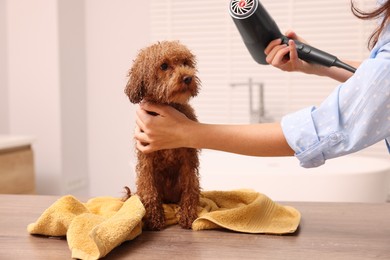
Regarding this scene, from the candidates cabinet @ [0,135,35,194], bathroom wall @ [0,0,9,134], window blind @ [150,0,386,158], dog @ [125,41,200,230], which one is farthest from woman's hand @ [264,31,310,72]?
bathroom wall @ [0,0,9,134]

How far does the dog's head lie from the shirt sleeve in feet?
0.61

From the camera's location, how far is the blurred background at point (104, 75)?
251 centimetres

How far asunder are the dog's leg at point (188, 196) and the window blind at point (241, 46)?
156 centimetres

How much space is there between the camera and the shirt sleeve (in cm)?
→ 68

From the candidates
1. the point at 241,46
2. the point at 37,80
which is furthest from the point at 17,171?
Answer: the point at 241,46

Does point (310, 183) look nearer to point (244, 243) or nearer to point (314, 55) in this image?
point (314, 55)

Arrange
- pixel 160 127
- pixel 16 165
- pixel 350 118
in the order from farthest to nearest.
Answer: pixel 16 165 < pixel 160 127 < pixel 350 118

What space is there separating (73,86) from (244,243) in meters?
2.20

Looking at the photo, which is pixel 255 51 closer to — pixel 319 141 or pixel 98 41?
pixel 319 141

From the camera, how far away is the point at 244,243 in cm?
79

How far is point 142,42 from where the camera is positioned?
2.74 m

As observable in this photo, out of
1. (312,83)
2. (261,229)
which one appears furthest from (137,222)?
(312,83)

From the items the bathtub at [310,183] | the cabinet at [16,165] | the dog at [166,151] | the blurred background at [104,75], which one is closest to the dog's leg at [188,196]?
the dog at [166,151]

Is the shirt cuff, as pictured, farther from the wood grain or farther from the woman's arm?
the wood grain
